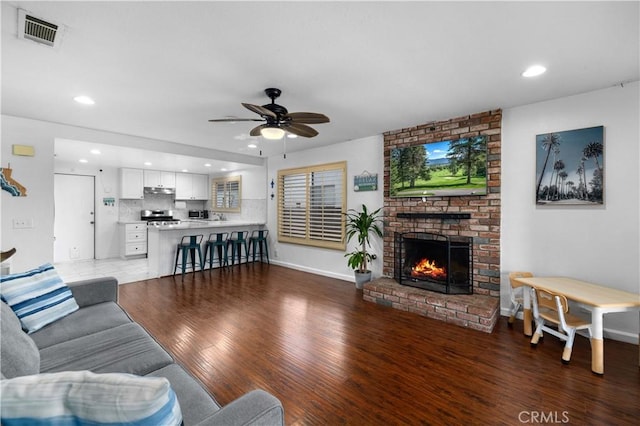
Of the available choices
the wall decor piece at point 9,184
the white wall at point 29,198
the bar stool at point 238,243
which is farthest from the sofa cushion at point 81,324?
the bar stool at point 238,243

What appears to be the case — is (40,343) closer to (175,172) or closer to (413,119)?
(413,119)

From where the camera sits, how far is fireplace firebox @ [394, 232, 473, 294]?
372cm

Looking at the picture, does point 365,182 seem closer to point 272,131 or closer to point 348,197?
point 348,197

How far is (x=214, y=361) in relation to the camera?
96.3 inches

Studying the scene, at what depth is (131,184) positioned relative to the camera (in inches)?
282

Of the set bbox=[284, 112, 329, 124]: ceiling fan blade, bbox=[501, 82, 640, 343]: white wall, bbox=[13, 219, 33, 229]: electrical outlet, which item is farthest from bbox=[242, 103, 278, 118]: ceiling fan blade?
bbox=[13, 219, 33, 229]: electrical outlet

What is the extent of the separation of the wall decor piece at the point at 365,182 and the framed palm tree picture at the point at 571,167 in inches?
86.2

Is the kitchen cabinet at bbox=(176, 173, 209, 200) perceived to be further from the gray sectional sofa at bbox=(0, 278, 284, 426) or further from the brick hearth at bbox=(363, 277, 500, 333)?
the brick hearth at bbox=(363, 277, 500, 333)

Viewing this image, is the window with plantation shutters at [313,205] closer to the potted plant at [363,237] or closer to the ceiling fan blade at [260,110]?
the potted plant at [363,237]

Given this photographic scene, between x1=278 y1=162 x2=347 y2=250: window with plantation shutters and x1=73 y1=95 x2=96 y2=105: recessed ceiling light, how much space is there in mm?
3552

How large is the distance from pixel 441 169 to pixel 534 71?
5.14 ft

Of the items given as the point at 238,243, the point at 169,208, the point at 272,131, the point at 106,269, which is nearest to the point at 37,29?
the point at 272,131

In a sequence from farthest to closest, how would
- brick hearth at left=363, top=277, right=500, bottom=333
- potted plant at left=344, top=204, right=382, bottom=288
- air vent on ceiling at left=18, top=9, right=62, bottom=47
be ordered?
potted plant at left=344, top=204, right=382, bottom=288, brick hearth at left=363, top=277, right=500, bottom=333, air vent on ceiling at left=18, top=9, right=62, bottom=47

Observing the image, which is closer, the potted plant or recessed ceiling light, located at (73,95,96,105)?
recessed ceiling light, located at (73,95,96,105)
